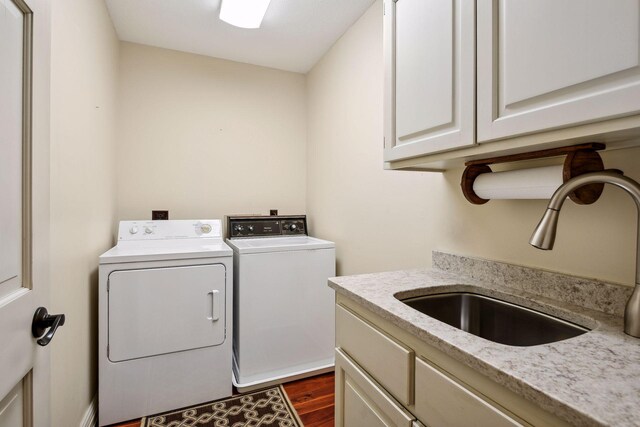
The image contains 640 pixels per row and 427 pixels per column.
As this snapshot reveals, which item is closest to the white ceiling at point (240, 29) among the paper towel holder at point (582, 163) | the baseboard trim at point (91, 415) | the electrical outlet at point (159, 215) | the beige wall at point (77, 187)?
the beige wall at point (77, 187)

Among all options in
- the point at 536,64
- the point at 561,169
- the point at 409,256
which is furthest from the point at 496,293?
the point at 536,64

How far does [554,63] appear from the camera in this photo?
774 millimetres

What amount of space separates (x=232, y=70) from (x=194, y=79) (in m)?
0.34

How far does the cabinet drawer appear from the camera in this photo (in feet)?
2.95

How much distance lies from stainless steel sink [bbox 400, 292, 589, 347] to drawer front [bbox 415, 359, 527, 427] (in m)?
0.38

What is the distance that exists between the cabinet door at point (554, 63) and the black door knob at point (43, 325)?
128 cm

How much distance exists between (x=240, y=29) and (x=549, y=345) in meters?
2.56

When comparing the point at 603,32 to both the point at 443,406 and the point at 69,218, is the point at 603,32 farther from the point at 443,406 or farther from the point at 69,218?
the point at 69,218

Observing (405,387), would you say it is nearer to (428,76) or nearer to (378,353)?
(378,353)

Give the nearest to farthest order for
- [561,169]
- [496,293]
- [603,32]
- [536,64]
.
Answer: [603,32]
[536,64]
[561,169]
[496,293]

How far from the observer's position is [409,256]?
1.76 metres

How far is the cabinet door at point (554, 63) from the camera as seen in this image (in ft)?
2.16

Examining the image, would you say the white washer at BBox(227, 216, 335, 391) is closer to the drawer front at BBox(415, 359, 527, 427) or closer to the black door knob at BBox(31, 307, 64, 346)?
the black door knob at BBox(31, 307, 64, 346)

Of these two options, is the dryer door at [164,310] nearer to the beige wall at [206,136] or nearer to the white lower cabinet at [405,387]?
the beige wall at [206,136]
